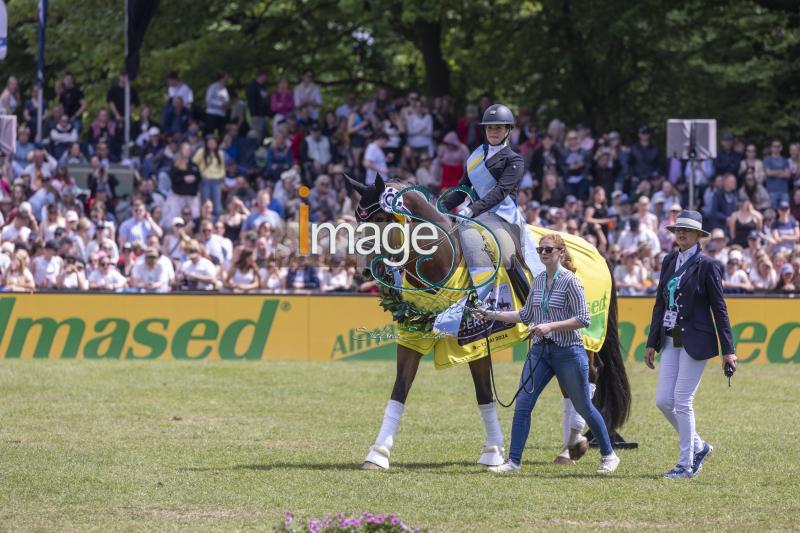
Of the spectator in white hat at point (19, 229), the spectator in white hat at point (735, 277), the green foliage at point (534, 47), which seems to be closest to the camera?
the spectator in white hat at point (735, 277)

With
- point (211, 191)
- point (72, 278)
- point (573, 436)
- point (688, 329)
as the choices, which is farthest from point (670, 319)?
point (211, 191)

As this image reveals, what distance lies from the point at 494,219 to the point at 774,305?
9.68 meters

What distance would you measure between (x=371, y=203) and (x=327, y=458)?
258 cm

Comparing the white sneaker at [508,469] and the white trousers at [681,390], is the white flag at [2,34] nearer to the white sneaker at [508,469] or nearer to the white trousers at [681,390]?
the white sneaker at [508,469]

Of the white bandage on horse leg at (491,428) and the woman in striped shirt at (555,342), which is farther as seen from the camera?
the white bandage on horse leg at (491,428)

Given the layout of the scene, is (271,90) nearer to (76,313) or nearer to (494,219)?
(76,313)

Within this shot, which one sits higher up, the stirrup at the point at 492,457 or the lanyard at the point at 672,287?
the lanyard at the point at 672,287

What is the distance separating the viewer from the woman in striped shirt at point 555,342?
34.3 ft

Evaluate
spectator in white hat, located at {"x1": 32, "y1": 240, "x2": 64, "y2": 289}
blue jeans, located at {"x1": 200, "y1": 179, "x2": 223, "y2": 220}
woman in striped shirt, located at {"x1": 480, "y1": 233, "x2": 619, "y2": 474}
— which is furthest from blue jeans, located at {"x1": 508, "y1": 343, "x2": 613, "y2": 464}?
blue jeans, located at {"x1": 200, "y1": 179, "x2": 223, "y2": 220}

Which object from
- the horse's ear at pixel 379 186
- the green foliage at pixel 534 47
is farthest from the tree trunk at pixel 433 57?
the horse's ear at pixel 379 186

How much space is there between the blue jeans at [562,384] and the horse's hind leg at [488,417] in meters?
0.34

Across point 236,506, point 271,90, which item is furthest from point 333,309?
point 271,90

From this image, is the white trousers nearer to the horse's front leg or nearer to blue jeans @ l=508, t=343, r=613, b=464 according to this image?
blue jeans @ l=508, t=343, r=613, b=464

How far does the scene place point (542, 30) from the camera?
29484 millimetres
